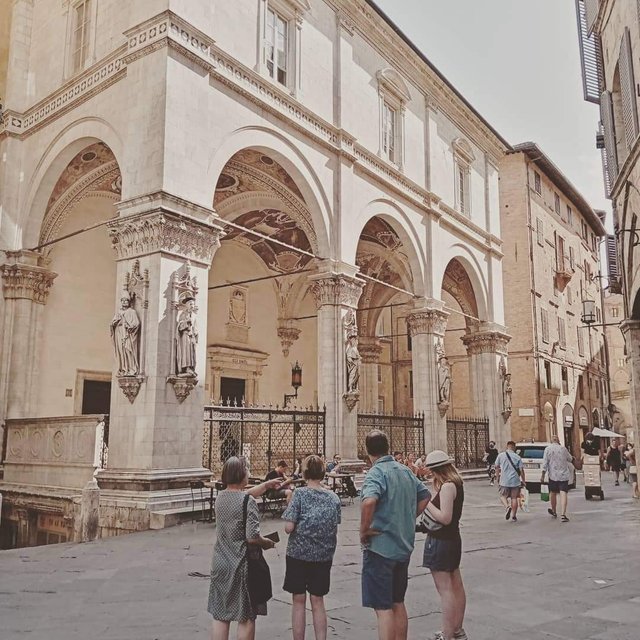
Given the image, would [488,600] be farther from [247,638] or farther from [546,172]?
[546,172]

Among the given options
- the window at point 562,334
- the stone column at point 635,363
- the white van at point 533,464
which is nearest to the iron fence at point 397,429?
the white van at point 533,464

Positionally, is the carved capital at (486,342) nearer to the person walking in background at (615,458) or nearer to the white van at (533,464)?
the person walking in background at (615,458)

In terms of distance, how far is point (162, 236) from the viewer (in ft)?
38.8

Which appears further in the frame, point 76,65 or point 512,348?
→ point 512,348

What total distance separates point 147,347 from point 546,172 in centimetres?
2857

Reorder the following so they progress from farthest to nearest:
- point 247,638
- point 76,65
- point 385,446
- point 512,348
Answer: point 512,348, point 76,65, point 385,446, point 247,638

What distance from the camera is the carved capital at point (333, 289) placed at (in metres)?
16.4

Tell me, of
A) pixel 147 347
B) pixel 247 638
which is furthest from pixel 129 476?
pixel 247 638

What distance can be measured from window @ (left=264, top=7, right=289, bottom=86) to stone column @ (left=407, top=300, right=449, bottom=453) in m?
8.37

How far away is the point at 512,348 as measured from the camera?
3075cm

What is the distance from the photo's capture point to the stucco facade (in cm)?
1195

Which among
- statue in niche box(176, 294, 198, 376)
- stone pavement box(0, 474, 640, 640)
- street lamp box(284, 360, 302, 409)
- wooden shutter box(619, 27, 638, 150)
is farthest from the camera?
street lamp box(284, 360, 302, 409)

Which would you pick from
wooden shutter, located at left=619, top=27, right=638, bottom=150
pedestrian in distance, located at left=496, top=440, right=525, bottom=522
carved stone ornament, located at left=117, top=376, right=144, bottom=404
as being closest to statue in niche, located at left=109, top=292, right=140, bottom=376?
carved stone ornament, located at left=117, top=376, right=144, bottom=404

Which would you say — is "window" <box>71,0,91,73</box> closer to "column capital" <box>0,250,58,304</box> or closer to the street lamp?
"column capital" <box>0,250,58,304</box>
